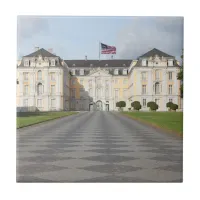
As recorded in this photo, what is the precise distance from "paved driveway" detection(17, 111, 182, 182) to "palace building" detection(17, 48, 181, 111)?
1.62 feet

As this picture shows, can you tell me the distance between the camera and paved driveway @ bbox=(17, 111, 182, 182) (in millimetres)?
5887

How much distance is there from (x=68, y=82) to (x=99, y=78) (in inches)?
33.3

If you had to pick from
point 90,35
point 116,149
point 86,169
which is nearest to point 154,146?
point 116,149

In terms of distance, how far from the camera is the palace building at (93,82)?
25.4ft

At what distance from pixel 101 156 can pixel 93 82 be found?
265 cm

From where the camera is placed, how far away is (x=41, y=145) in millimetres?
7688

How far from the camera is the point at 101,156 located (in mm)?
6766

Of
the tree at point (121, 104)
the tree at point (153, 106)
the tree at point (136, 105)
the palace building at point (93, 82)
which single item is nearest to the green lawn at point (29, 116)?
the palace building at point (93, 82)

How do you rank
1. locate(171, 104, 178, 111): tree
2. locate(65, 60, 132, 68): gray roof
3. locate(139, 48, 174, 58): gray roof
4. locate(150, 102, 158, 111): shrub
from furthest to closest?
1. locate(150, 102, 158, 111): shrub
2. locate(65, 60, 132, 68): gray roof
3. locate(171, 104, 178, 111): tree
4. locate(139, 48, 174, 58): gray roof

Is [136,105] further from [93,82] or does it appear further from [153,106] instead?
[93,82]

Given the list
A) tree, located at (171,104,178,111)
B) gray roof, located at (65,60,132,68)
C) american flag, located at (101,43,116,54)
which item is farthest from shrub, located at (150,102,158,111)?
american flag, located at (101,43,116,54)

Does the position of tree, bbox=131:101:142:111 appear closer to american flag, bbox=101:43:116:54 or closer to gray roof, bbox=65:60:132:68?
gray roof, bbox=65:60:132:68
